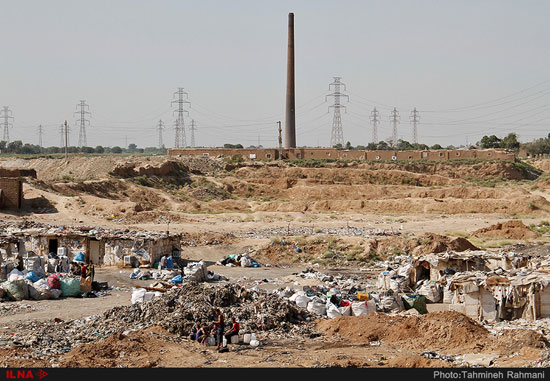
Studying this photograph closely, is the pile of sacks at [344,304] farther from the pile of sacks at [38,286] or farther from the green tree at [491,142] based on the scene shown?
the green tree at [491,142]

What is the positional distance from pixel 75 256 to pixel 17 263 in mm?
2891

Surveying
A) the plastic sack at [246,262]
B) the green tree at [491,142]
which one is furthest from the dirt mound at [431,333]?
the green tree at [491,142]

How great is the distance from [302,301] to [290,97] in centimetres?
6536

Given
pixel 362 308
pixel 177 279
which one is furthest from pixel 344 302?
pixel 177 279

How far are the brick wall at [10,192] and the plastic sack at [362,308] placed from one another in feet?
85.2

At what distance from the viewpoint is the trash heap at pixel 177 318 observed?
15711mm

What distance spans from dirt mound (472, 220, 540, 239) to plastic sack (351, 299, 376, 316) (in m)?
Result: 17.3

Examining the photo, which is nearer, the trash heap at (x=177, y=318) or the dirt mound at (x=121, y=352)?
the dirt mound at (x=121, y=352)

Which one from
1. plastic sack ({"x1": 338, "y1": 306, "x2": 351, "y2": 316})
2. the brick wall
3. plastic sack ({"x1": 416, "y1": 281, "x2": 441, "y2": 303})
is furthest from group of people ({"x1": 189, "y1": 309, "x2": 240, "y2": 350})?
the brick wall

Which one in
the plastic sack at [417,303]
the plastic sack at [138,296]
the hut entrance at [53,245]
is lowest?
the plastic sack at [417,303]

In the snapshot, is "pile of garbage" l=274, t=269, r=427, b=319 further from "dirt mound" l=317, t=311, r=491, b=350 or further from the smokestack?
the smokestack

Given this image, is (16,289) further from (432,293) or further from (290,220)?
(290,220)

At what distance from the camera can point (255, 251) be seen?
30.8 metres
